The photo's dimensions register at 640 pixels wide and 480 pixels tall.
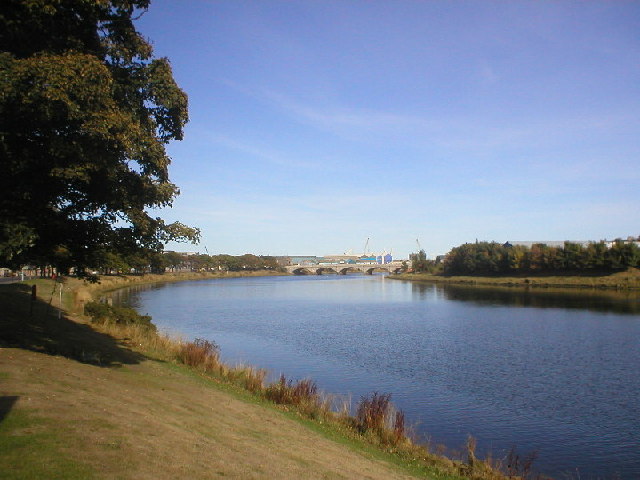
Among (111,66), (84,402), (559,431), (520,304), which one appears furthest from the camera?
(520,304)

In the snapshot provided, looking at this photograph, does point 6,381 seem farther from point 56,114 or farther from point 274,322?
point 274,322

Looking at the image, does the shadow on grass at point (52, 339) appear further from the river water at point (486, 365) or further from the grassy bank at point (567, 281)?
the grassy bank at point (567, 281)

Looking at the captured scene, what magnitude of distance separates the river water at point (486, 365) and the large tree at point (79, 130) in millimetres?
12134

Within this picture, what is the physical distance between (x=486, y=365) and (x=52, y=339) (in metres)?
22.1

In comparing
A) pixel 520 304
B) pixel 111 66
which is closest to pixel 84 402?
pixel 111 66

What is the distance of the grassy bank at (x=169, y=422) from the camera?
864 cm

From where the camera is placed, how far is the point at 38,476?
732cm

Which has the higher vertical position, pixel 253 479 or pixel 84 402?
pixel 84 402

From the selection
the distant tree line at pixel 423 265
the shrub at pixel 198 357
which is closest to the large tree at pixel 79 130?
the shrub at pixel 198 357

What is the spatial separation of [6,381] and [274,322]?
40357mm

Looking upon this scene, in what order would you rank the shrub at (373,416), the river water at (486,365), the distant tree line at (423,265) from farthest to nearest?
the distant tree line at (423,265), the river water at (486,365), the shrub at (373,416)

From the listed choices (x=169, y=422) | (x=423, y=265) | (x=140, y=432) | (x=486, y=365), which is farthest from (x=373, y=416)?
(x=423, y=265)

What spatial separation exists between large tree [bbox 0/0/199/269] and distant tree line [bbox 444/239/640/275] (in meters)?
95.0

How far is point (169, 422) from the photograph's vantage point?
11969 mm
